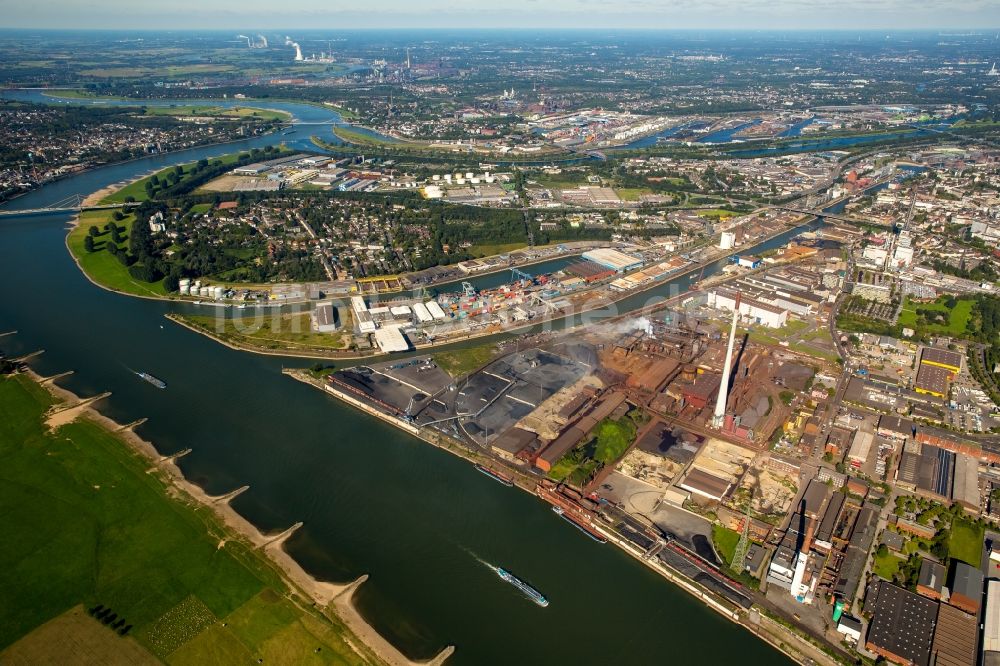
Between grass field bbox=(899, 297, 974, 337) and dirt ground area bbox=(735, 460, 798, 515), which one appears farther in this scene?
grass field bbox=(899, 297, 974, 337)

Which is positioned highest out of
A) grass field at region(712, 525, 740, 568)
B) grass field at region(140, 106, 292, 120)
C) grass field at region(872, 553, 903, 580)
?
grass field at region(140, 106, 292, 120)

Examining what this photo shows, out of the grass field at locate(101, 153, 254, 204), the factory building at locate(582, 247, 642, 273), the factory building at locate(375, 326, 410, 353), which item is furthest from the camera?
the grass field at locate(101, 153, 254, 204)

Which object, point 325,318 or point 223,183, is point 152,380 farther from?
point 223,183

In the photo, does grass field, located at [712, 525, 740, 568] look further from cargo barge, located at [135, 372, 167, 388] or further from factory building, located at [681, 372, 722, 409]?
cargo barge, located at [135, 372, 167, 388]

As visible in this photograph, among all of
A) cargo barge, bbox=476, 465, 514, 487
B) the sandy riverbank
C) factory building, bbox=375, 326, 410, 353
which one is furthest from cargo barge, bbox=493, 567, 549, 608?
factory building, bbox=375, 326, 410, 353

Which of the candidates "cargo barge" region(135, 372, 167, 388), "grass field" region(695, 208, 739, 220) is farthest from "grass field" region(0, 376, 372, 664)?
"grass field" region(695, 208, 739, 220)

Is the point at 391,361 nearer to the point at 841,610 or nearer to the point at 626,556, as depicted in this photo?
the point at 626,556

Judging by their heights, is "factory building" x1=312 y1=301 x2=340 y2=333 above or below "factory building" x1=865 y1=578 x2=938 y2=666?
above

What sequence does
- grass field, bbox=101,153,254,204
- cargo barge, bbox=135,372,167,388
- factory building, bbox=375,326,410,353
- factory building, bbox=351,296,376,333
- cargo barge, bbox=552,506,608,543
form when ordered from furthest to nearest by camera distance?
1. grass field, bbox=101,153,254,204
2. factory building, bbox=351,296,376,333
3. factory building, bbox=375,326,410,353
4. cargo barge, bbox=135,372,167,388
5. cargo barge, bbox=552,506,608,543
